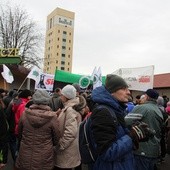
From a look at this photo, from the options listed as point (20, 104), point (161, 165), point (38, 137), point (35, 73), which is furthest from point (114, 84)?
point (35, 73)

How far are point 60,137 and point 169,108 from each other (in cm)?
546

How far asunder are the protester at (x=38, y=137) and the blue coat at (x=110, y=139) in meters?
1.36

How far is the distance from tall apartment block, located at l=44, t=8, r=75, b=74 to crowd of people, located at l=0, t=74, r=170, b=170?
397ft

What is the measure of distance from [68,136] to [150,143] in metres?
1.37

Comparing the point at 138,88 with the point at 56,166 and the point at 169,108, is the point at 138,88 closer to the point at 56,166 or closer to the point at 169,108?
the point at 169,108

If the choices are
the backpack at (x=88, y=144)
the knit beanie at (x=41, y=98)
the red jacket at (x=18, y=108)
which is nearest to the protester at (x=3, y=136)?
the knit beanie at (x=41, y=98)

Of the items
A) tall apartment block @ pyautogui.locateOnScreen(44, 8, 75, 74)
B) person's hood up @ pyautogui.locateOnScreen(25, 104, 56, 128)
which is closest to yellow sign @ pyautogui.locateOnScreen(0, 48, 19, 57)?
person's hood up @ pyautogui.locateOnScreen(25, 104, 56, 128)

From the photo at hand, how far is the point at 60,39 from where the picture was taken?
129125 mm

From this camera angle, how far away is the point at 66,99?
5.36m

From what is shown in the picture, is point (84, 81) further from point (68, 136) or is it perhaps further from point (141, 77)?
point (68, 136)

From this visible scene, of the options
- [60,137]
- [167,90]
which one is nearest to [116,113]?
[60,137]

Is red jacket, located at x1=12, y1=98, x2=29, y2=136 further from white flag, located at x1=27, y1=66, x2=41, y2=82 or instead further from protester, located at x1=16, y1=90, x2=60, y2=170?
white flag, located at x1=27, y1=66, x2=41, y2=82

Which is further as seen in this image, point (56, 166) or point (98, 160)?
point (56, 166)

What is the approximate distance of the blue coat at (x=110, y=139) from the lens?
300 cm
